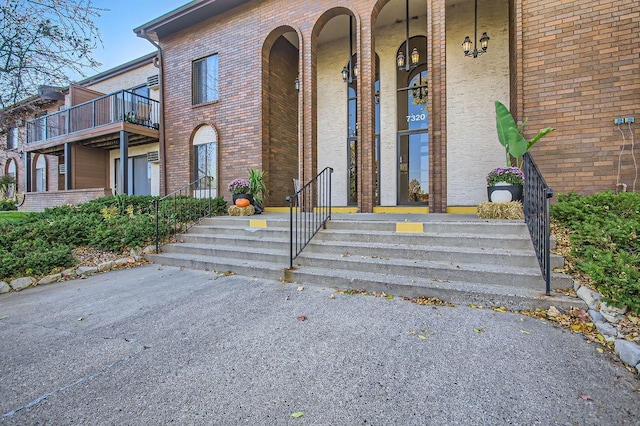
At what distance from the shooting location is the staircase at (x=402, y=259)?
310 cm

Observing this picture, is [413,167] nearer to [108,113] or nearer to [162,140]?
[162,140]

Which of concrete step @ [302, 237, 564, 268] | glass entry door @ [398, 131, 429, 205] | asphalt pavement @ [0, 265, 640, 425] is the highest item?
glass entry door @ [398, 131, 429, 205]

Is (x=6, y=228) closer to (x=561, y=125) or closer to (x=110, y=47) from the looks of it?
(x=110, y=47)

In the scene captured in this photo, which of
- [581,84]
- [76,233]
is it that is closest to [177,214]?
[76,233]

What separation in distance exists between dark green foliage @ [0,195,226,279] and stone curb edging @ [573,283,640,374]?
21.9 feet

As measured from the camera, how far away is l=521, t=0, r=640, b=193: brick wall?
508cm

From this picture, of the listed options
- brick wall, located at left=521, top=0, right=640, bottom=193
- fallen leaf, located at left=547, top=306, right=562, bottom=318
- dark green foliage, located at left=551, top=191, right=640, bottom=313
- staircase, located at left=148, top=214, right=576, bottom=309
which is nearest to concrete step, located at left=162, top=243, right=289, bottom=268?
staircase, located at left=148, top=214, right=576, bottom=309

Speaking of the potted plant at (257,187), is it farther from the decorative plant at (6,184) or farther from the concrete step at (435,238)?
Result: the decorative plant at (6,184)

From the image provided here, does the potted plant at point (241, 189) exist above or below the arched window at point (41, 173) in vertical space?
below

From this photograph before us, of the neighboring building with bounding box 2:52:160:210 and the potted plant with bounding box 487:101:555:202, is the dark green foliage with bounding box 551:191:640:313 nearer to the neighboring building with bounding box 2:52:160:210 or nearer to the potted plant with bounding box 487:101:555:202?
the potted plant with bounding box 487:101:555:202

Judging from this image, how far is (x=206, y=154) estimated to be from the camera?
9.08 meters

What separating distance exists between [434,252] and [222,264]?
322cm


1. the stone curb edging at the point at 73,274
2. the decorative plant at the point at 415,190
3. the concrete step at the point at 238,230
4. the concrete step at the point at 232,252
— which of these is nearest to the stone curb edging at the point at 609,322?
the concrete step at the point at 232,252

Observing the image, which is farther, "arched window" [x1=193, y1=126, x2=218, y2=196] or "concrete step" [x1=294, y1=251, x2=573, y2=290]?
"arched window" [x1=193, y1=126, x2=218, y2=196]
